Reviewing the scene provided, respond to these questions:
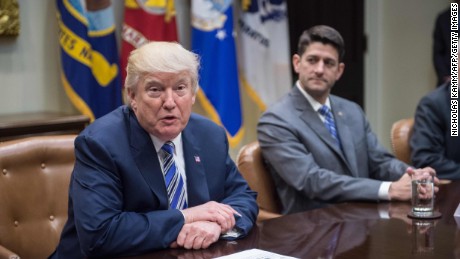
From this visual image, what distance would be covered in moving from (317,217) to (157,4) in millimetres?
2337

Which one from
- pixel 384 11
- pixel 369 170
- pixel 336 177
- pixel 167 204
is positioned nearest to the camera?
pixel 167 204

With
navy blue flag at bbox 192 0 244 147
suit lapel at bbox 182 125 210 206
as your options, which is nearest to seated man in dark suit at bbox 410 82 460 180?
navy blue flag at bbox 192 0 244 147

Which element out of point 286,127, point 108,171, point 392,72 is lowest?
point 392,72

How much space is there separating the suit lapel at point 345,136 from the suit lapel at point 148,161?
3.79ft

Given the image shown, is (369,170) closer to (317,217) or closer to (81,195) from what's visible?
(317,217)

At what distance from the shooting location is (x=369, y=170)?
3.12 meters

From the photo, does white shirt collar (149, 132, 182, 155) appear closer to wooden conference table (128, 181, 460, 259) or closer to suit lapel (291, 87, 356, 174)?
wooden conference table (128, 181, 460, 259)

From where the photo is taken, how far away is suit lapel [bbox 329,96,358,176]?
9.59 ft

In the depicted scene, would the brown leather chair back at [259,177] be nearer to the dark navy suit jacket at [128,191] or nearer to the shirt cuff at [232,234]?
the dark navy suit jacket at [128,191]

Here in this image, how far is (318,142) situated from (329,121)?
0.52 ft

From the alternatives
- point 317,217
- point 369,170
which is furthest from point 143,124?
point 369,170

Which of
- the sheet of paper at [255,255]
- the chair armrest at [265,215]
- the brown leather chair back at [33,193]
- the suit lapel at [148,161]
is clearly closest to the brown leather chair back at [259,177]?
the chair armrest at [265,215]

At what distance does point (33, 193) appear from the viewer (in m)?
2.44

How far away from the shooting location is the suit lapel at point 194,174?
207cm
